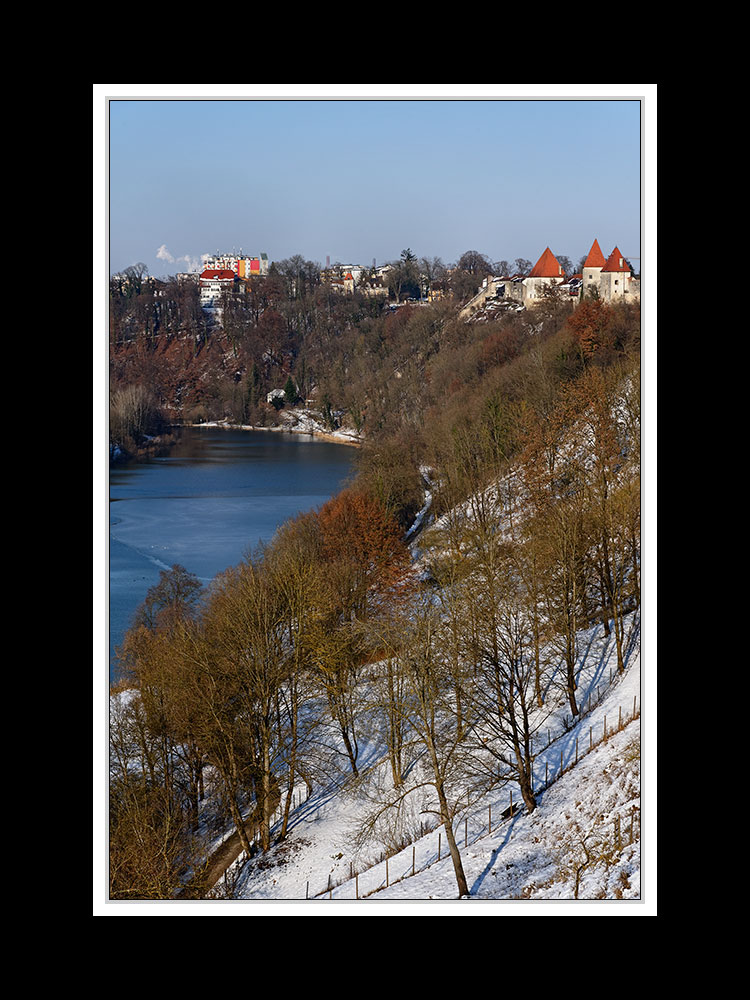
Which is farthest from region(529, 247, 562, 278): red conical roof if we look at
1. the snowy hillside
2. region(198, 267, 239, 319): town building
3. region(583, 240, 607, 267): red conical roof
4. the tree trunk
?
the tree trunk

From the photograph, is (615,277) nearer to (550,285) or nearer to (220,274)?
(220,274)

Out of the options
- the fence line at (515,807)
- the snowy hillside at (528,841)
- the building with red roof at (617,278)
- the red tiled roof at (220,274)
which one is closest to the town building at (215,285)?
the red tiled roof at (220,274)

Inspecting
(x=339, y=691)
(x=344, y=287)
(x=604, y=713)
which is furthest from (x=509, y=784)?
(x=344, y=287)

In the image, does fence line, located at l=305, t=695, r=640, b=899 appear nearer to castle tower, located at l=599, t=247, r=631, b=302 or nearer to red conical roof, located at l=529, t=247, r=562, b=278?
castle tower, located at l=599, t=247, r=631, b=302

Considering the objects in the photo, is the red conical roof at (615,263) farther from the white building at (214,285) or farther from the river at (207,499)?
the river at (207,499)

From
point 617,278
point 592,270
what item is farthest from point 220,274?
point 592,270
